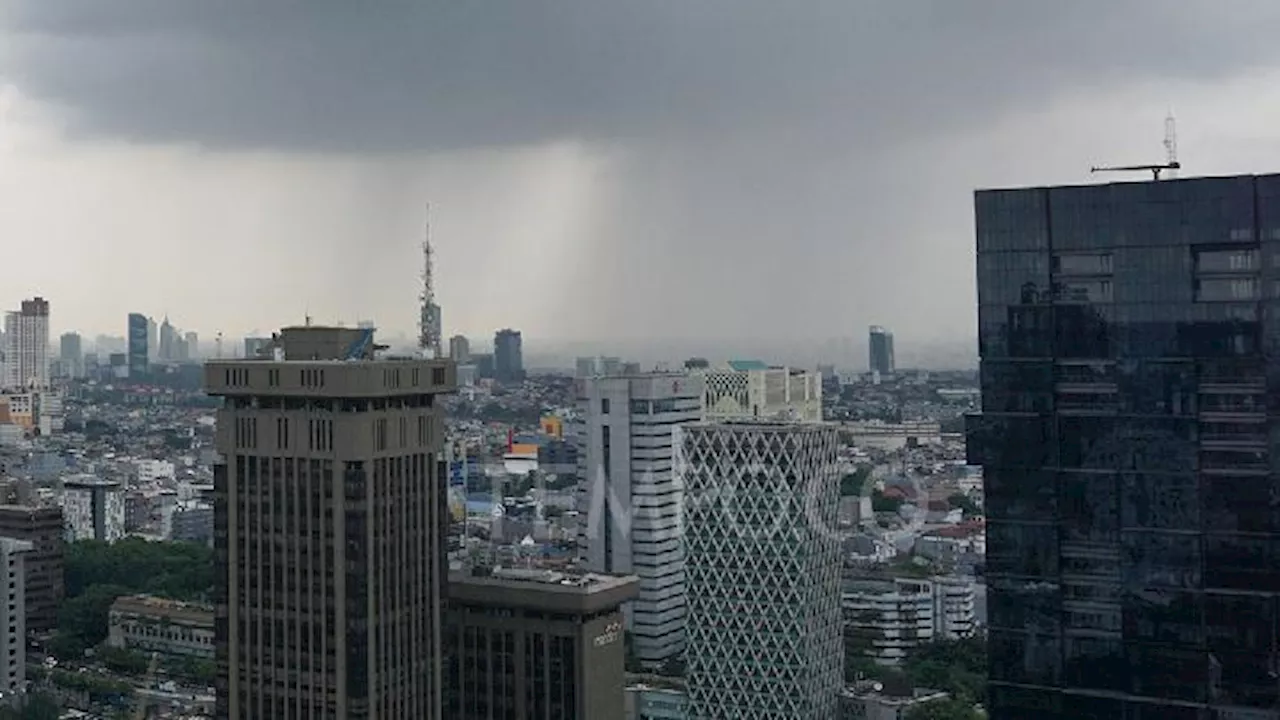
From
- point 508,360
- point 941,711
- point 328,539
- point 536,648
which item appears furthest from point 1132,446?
point 508,360

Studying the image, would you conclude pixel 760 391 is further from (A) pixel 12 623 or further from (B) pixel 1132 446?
(B) pixel 1132 446

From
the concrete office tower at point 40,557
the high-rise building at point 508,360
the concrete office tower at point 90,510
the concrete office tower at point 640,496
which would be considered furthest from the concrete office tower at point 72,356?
the concrete office tower at point 640,496

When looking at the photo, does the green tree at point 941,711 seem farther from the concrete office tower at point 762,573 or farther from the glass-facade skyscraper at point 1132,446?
the glass-facade skyscraper at point 1132,446

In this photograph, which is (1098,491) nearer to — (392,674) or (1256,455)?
(1256,455)

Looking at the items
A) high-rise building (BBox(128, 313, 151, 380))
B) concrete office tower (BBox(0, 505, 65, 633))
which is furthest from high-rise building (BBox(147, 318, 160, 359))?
concrete office tower (BBox(0, 505, 65, 633))

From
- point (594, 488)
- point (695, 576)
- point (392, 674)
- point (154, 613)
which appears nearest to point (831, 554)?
point (695, 576)

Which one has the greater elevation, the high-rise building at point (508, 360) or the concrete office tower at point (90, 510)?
the high-rise building at point (508, 360)

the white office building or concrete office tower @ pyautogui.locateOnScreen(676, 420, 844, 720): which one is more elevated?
concrete office tower @ pyautogui.locateOnScreen(676, 420, 844, 720)

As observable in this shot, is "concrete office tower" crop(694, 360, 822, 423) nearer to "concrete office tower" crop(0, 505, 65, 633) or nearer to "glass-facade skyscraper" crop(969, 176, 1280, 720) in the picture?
"concrete office tower" crop(0, 505, 65, 633)
